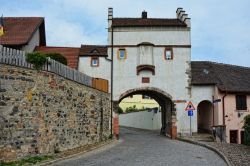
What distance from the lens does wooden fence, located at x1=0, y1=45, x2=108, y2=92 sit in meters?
14.0

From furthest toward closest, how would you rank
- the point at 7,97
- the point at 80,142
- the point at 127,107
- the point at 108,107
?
the point at 127,107
the point at 108,107
the point at 80,142
the point at 7,97

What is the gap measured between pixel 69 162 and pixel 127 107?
170 ft

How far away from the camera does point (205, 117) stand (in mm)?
34125

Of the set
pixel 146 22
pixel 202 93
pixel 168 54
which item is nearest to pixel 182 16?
pixel 146 22

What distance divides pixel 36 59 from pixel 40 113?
87.4 inches

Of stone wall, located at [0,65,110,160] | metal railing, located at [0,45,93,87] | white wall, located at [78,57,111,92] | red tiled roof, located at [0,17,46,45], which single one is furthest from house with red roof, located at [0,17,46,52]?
stone wall, located at [0,65,110,160]

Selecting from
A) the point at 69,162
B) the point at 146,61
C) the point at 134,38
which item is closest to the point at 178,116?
the point at 146,61

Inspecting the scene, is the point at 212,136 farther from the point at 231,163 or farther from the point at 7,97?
the point at 7,97

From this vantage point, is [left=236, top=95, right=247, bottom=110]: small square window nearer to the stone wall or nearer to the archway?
the archway

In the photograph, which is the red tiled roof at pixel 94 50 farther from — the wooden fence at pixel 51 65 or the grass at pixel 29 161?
the grass at pixel 29 161

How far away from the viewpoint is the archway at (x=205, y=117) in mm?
32281

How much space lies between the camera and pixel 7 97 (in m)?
14.0

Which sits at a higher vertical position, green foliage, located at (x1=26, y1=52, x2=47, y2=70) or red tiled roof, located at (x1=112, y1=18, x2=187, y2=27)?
red tiled roof, located at (x1=112, y1=18, x2=187, y2=27)

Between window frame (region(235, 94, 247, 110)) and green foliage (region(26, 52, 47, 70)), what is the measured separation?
778 inches
